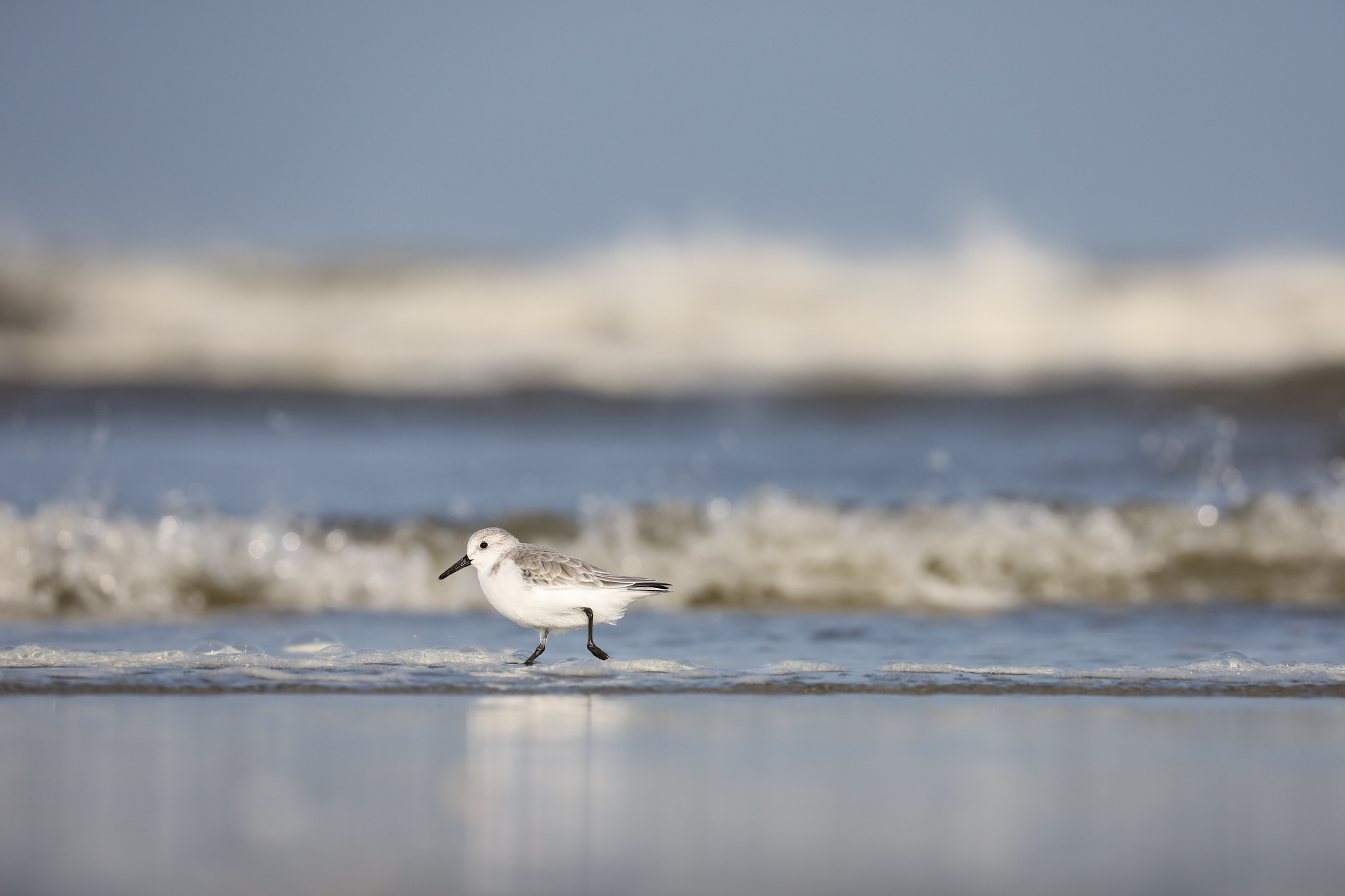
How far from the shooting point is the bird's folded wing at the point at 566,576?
5305 millimetres

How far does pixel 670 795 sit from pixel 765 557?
218 inches

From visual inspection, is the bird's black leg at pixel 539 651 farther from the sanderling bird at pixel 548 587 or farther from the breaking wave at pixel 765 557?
the breaking wave at pixel 765 557

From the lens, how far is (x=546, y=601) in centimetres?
532

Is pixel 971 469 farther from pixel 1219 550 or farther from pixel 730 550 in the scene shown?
pixel 730 550

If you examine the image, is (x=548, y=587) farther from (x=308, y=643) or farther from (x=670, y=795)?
(x=670, y=795)

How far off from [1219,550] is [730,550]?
10.6 feet

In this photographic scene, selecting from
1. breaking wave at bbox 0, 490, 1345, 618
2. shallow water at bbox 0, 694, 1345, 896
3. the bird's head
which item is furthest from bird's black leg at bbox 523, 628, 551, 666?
breaking wave at bbox 0, 490, 1345, 618

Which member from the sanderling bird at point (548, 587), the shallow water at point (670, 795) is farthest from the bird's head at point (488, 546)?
the shallow water at point (670, 795)

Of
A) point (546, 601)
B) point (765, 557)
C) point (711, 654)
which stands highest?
point (765, 557)

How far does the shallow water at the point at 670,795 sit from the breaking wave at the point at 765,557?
3.71 meters

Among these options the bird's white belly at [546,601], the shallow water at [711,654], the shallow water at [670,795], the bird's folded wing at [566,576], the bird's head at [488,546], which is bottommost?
the shallow water at [670,795]

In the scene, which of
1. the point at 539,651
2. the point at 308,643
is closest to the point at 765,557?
the point at 539,651

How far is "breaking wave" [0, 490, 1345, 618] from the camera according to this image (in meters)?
8.34

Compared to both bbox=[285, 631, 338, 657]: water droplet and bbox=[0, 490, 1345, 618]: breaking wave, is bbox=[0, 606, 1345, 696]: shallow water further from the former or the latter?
bbox=[0, 490, 1345, 618]: breaking wave
